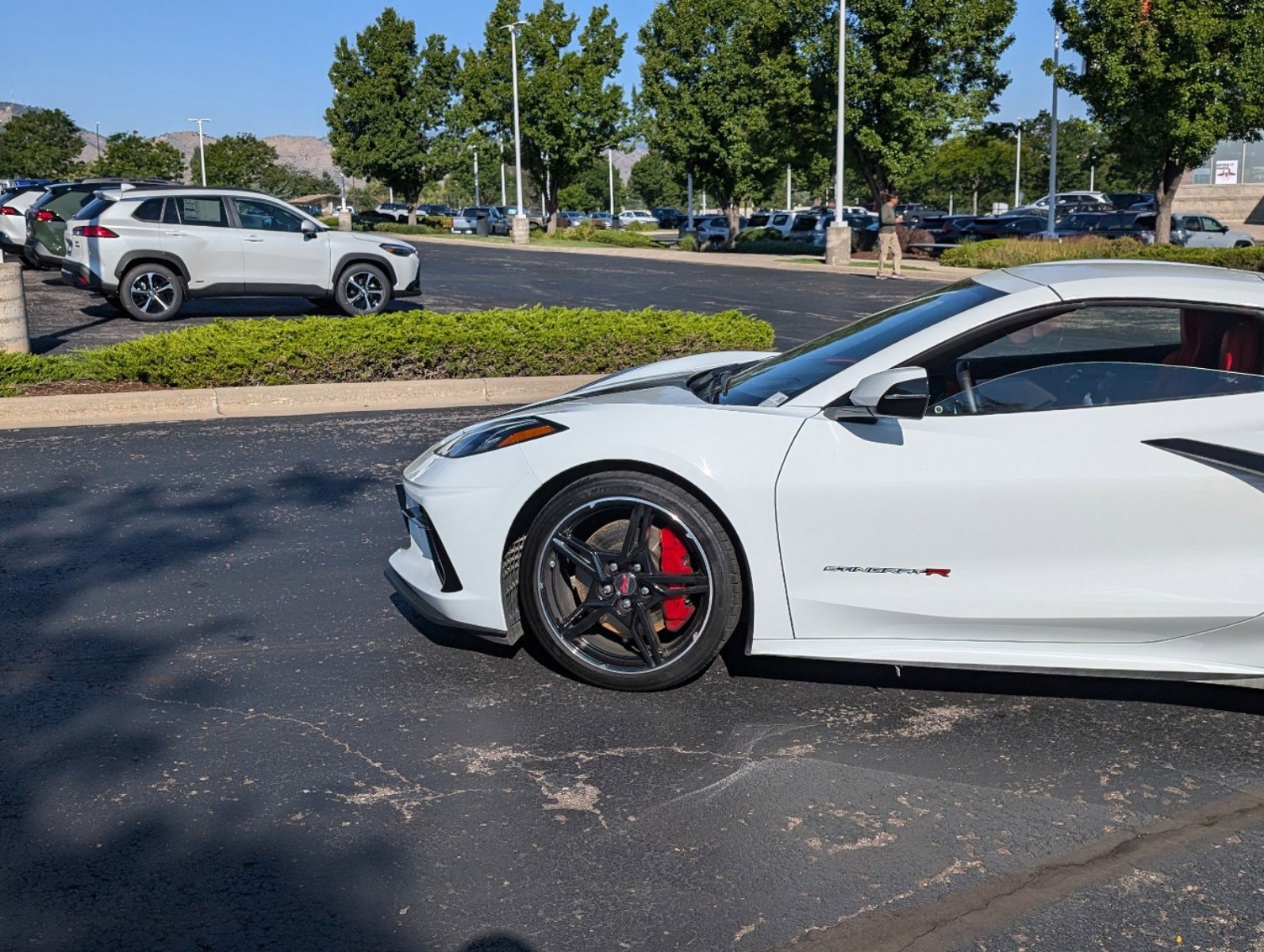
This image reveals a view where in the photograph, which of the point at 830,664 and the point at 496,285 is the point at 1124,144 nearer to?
the point at 496,285

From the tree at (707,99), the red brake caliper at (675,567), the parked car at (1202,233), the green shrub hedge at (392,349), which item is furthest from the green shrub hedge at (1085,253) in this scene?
the red brake caliper at (675,567)

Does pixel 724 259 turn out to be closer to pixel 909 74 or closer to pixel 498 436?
pixel 909 74

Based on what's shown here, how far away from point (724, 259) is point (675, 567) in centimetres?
3437

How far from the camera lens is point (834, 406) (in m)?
4.39

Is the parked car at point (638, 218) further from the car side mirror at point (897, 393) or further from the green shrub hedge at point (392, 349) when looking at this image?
the car side mirror at point (897, 393)

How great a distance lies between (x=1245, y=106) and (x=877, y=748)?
34278mm

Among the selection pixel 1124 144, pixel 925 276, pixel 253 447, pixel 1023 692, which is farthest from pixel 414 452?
pixel 1124 144

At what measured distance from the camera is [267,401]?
1068 cm

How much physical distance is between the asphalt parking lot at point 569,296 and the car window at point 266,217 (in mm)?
1369

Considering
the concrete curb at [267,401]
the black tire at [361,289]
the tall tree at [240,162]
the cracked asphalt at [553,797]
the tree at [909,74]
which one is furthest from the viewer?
the tall tree at [240,162]

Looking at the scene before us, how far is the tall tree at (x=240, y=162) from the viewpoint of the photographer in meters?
99.9

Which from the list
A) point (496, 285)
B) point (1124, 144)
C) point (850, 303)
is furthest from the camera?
point (1124, 144)

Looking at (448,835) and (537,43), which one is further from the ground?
(537,43)

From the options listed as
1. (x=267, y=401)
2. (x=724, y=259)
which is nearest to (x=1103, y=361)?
(x=267, y=401)
